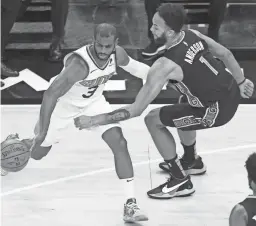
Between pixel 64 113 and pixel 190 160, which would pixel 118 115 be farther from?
pixel 190 160

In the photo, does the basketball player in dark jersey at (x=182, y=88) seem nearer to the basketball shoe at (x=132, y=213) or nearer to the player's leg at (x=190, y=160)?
the player's leg at (x=190, y=160)

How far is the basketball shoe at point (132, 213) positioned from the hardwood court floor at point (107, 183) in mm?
65

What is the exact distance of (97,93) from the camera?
5.74 m

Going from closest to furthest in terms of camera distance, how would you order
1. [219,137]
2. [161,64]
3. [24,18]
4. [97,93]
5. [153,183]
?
[161,64]
[97,93]
[153,183]
[219,137]
[24,18]

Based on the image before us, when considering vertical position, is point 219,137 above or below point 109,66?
below

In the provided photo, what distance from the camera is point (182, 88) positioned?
18.3 ft

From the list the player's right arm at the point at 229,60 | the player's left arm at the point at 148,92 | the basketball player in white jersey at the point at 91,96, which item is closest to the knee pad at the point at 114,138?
the basketball player in white jersey at the point at 91,96

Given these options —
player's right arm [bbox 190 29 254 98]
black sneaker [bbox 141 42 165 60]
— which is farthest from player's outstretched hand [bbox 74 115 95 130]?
black sneaker [bbox 141 42 165 60]

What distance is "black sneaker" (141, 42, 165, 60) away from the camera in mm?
8891

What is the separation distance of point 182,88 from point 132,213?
3.32 feet

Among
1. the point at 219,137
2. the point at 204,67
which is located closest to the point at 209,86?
the point at 204,67

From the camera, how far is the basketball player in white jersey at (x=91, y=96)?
17.4 ft

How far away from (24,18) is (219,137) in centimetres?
376

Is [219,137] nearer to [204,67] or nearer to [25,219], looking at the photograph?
[204,67]
